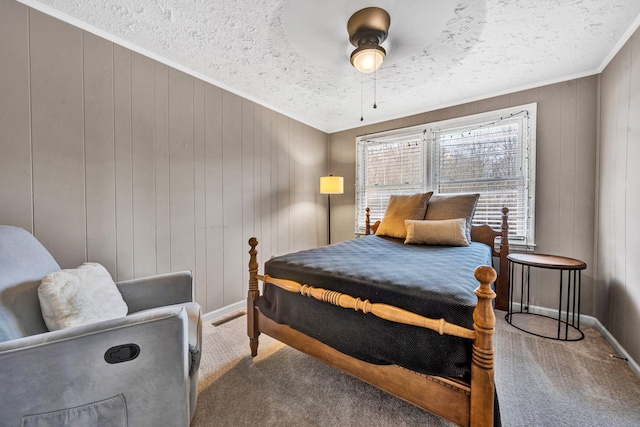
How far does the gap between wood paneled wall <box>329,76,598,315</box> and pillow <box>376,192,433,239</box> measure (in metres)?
1.14

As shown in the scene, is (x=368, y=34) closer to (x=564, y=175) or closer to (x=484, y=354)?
(x=484, y=354)

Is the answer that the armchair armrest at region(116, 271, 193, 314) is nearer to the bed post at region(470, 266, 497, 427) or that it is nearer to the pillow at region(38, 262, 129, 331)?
the pillow at region(38, 262, 129, 331)

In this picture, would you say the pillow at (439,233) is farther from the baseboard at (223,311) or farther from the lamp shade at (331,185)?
the baseboard at (223,311)

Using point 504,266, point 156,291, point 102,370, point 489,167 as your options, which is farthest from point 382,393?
point 489,167

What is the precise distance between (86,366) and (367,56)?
217cm

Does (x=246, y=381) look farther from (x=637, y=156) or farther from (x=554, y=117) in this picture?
(x=554, y=117)

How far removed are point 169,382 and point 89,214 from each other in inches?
56.8

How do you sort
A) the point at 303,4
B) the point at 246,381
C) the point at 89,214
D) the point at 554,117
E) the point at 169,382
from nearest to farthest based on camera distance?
1. the point at 169,382
2. the point at 303,4
3. the point at 246,381
4. the point at 89,214
5. the point at 554,117

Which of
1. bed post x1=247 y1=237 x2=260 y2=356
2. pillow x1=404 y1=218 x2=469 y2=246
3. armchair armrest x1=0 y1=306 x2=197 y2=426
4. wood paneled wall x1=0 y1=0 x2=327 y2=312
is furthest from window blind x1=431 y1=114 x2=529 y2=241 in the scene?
armchair armrest x1=0 y1=306 x2=197 y2=426

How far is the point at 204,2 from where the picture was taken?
60.7 inches

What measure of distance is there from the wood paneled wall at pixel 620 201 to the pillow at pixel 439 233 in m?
1.02

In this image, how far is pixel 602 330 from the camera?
7.03 feet

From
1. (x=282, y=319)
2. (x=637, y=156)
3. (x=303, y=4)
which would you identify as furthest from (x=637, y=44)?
(x=282, y=319)

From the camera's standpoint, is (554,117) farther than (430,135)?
No
